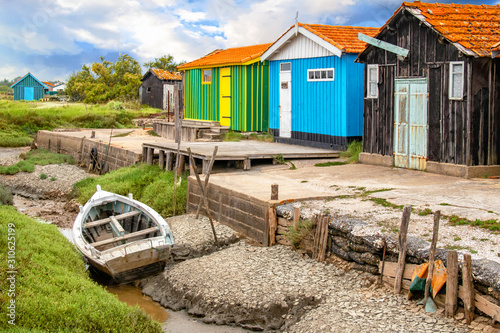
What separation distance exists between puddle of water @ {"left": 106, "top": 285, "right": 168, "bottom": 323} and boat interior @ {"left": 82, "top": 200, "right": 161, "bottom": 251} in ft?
3.15

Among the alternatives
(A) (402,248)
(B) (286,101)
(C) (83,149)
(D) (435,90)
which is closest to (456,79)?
(D) (435,90)

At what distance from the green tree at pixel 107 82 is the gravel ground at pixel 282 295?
3876cm

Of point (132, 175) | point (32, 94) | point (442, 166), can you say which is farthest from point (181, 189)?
point (32, 94)

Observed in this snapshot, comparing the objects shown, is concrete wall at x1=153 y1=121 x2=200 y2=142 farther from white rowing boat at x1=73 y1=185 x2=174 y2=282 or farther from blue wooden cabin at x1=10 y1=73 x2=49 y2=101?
blue wooden cabin at x1=10 y1=73 x2=49 y2=101

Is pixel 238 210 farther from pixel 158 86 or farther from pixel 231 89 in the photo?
pixel 158 86

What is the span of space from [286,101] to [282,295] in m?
11.5

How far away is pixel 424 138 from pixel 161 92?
31.0 metres

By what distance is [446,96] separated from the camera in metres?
12.8

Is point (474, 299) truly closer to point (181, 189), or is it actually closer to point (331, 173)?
point (331, 173)

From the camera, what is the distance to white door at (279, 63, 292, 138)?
19.1 metres

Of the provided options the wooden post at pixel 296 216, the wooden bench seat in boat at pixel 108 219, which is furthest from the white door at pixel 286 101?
the wooden post at pixel 296 216

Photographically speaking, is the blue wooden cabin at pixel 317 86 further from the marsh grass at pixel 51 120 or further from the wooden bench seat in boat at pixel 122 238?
the marsh grass at pixel 51 120

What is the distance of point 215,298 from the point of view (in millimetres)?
9000

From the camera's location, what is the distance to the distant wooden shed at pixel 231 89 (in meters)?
20.8
